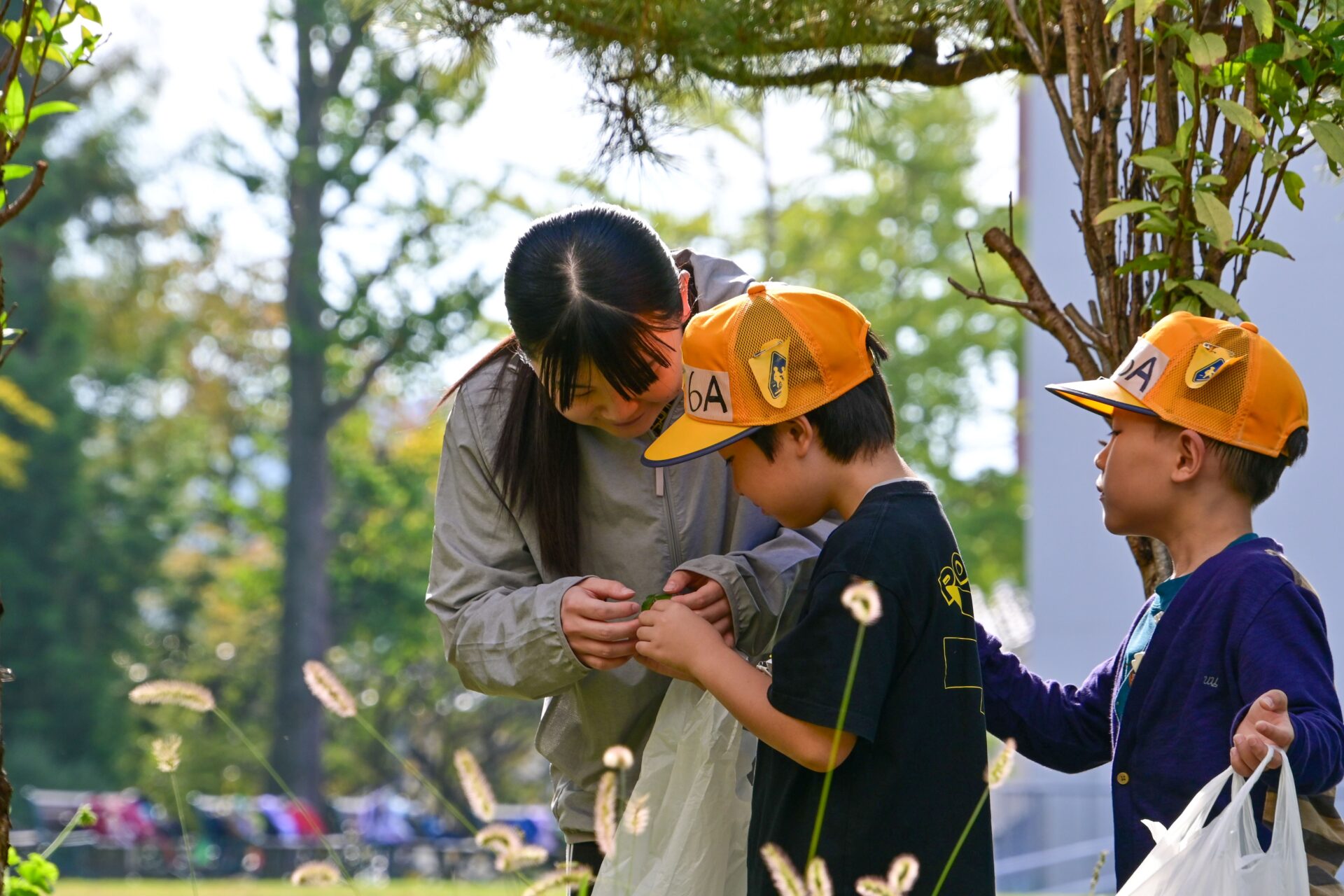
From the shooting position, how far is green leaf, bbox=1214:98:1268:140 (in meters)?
1.97

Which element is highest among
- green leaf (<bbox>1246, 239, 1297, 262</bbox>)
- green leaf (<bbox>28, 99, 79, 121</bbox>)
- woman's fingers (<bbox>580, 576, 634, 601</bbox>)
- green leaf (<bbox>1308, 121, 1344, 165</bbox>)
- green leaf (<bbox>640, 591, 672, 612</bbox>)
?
Answer: green leaf (<bbox>28, 99, 79, 121</bbox>)

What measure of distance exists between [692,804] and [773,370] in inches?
24.5

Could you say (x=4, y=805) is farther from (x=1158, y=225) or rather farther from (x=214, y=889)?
(x=214, y=889)

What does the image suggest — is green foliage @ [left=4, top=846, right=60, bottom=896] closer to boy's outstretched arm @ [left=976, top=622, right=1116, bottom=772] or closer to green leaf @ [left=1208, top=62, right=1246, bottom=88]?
boy's outstretched arm @ [left=976, top=622, right=1116, bottom=772]

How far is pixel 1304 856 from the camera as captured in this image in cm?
165

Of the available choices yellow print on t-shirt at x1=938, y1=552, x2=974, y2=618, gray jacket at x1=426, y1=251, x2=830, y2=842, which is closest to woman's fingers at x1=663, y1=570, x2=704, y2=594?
gray jacket at x1=426, y1=251, x2=830, y2=842

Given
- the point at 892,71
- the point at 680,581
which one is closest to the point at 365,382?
the point at 892,71

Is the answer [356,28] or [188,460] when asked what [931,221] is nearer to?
[356,28]

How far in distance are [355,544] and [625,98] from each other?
723 inches

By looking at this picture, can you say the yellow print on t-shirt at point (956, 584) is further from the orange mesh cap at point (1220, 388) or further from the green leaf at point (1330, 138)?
the green leaf at point (1330, 138)

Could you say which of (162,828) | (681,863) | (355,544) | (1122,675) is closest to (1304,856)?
(1122,675)

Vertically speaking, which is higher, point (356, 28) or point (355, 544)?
point (356, 28)

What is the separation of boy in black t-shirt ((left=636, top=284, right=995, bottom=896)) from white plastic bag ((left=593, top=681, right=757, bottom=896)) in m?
0.14

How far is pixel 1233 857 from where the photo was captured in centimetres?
163
